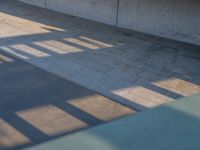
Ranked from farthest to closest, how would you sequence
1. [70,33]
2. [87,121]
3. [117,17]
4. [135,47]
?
[117,17], [70,33], [135,47], [87,121]

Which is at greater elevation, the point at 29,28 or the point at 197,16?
the point at 197,16

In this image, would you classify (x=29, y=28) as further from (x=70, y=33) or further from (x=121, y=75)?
(x=121, y=75)

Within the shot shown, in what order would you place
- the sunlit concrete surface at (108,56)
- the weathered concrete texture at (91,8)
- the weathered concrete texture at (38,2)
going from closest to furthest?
the sunlit concrete surface at (108,56)
the weathered concrete texture at (91,8)
the weathered concrete texture at (38,2)

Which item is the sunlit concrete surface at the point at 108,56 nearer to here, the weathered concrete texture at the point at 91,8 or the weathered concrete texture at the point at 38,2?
the weathered concrete texture at the point at 91,8

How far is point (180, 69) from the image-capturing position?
824 centimetres

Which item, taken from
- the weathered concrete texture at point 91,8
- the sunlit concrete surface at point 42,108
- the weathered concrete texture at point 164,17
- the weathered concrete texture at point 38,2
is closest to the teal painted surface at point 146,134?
the sunlit concrete surface at point 42,108

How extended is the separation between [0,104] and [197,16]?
6.56m

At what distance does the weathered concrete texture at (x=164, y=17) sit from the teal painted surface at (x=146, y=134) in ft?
27.1

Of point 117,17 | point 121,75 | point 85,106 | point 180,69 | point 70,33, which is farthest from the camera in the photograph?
point 117,17

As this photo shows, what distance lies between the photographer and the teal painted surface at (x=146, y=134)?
176 cm

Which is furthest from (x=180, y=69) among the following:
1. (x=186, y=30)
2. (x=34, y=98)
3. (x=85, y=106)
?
(x=34, y=98)

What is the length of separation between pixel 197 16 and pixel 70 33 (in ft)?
13.1

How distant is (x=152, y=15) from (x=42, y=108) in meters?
6.09

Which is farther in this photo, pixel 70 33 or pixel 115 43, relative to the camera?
pixel 70 33
